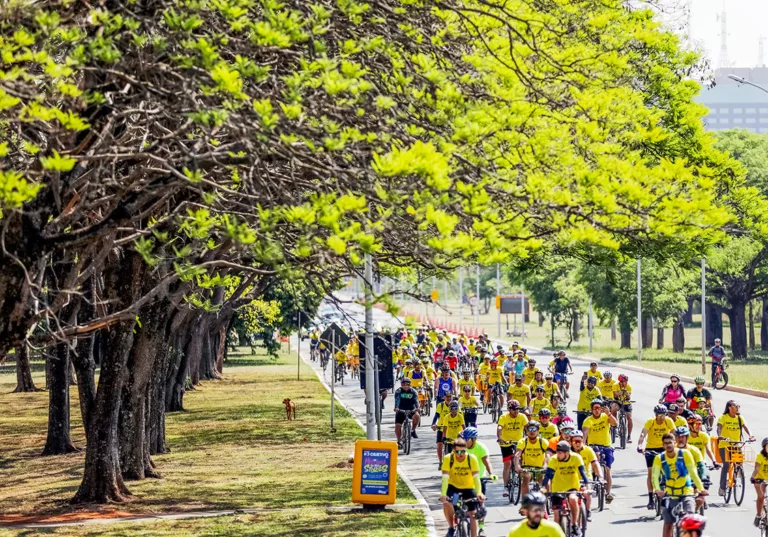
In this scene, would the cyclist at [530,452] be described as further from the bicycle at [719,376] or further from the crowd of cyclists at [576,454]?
the bicycle at [719,376]

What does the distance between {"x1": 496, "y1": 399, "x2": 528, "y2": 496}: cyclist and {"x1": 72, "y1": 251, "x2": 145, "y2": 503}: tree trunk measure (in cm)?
657

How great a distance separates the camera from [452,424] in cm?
2375

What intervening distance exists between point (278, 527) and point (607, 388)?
1160 cm

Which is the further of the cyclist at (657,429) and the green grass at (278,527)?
the cyclist at (657,429)

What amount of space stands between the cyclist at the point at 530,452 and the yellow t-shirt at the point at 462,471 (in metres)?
2.89

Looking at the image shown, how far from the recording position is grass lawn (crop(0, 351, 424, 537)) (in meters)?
21.6

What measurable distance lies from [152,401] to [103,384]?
23.5 ft

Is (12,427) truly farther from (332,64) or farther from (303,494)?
(332,64)

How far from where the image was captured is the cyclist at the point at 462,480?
1659 cm

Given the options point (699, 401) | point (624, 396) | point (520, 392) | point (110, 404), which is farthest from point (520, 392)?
point (110, 404)

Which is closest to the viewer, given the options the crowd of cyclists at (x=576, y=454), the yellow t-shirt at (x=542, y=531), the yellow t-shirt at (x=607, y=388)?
the yellow t-shirt at (x=542, y=531)

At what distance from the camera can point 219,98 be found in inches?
489

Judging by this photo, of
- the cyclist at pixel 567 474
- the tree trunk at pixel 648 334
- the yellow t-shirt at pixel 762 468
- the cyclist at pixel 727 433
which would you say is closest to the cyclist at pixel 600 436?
the cyclist at pixel 727 433

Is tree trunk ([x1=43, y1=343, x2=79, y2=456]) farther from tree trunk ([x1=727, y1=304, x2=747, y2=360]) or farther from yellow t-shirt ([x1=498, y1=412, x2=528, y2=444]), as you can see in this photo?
tree trunk ([x1=727, y1=304, x2=747, y2=360])
